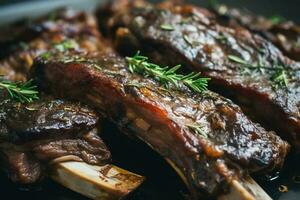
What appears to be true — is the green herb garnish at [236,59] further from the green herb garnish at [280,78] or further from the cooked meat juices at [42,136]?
the cooked meat juices at [42,136]

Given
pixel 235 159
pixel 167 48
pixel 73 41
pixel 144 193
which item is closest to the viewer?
pixel 235 159

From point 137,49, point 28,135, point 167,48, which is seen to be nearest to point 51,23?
point 137,49

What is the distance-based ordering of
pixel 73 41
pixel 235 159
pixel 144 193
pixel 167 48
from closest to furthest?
pixel 235 159, pixel 144 193, pixel 167 48, pixel 73 41

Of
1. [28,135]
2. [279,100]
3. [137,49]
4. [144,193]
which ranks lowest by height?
[144,193]

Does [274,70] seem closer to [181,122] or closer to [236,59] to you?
[236,59]

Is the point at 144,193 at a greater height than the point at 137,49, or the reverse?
the point at 137,49

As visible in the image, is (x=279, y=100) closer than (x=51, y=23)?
Yes

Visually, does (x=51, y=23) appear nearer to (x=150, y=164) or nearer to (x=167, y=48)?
(x=167, y=48)
